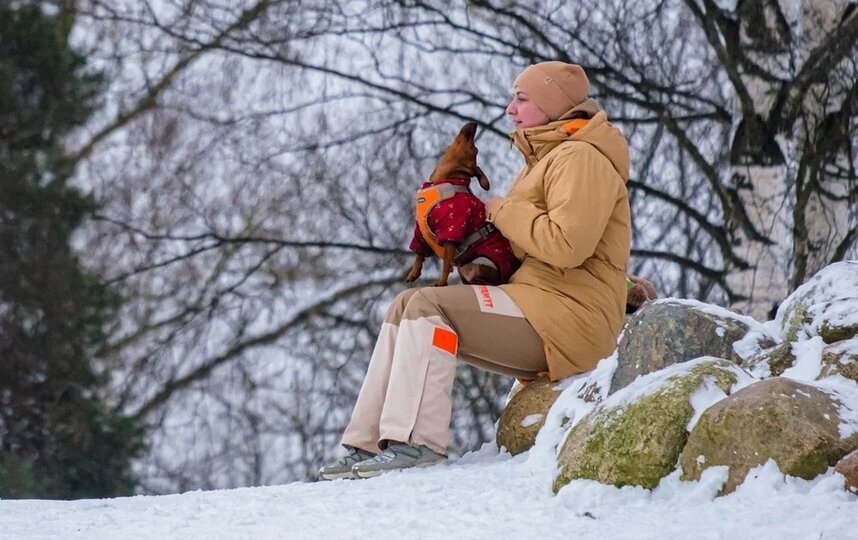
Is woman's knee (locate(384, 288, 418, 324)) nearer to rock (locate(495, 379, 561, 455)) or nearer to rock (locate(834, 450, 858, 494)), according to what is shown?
rock (locate(495, 379, 561, 455))

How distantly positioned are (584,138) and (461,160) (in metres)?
0.44

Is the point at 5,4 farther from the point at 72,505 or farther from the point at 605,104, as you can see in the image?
the point at 72,505

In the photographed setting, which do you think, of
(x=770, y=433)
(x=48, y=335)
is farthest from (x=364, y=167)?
(x=770, y=433)

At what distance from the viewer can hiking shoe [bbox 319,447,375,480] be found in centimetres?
469

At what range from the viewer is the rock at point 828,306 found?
417 centimetres

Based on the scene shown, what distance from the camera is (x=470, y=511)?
3869mm

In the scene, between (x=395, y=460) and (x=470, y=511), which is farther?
(x=395, y=460)

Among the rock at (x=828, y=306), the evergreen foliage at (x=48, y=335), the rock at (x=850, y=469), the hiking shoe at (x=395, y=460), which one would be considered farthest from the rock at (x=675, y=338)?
the evergreen foliage at (x=48, y=335)

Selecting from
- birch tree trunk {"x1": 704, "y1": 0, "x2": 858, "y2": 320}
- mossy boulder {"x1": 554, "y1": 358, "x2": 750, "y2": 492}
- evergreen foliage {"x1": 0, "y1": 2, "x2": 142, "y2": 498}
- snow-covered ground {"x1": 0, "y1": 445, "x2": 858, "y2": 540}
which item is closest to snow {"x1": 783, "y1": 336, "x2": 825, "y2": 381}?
mossy boulder {"x1": 554, "y1": 358, "x2": 750, "y2": 492}

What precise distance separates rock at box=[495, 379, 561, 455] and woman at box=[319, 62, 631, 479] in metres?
0.07

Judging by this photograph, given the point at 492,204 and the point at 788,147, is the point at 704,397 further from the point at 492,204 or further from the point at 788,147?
the point at 788,147

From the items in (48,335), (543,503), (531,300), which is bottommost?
(543,503)

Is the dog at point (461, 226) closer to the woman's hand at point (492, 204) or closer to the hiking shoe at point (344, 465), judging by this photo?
the woman's hand at point (492, 204)

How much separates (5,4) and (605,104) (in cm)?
599
